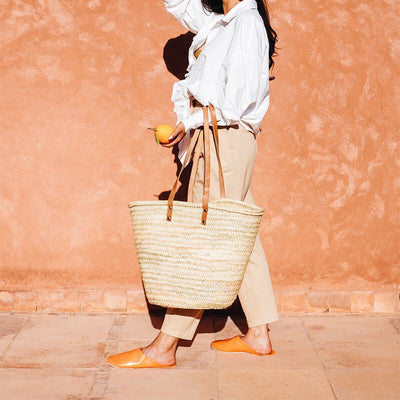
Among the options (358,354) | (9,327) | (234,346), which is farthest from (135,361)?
(358,354)

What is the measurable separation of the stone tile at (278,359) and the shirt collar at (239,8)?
171 cm

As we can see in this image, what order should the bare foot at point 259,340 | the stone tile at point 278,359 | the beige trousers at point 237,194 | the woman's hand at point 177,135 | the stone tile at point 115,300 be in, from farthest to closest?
the stone tile at point 115,300
the bare foot at point 259,340
the stone tile at point 278,359
the beige trousers at point 237,194
the woman's hand at point 177,135

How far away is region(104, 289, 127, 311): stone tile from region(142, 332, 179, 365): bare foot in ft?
2.50

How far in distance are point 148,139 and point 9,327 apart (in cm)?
137

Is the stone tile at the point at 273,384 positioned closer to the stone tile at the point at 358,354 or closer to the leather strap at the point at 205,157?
the stone tile at the point at 358,354

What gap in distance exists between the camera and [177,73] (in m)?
4.01

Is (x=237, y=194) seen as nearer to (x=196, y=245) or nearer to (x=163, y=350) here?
(x=196, y=245)

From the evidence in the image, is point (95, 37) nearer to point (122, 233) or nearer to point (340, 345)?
point (122, 233)

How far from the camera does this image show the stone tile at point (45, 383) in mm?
3020

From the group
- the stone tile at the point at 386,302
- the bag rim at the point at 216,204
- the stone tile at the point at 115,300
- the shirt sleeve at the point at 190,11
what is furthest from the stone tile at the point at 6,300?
the stone tile at the point at 386,302

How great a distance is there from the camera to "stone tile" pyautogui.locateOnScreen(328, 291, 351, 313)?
162 inches

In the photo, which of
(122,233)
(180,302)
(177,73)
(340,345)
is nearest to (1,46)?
(177,73)

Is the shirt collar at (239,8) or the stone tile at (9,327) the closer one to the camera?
the shirt collar at (239,8)

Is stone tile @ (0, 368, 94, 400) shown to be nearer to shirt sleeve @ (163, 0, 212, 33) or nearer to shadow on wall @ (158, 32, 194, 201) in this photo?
shadow on wall @ (158, 32, 194, 201)
